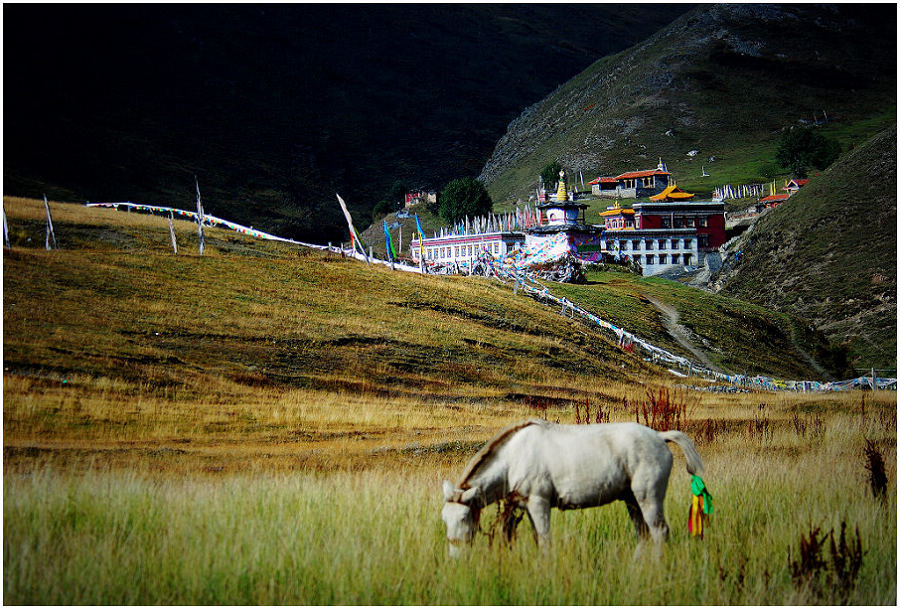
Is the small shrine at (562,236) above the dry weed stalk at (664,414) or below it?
above

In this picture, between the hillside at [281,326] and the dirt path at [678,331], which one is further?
the dirt path at [678,331]

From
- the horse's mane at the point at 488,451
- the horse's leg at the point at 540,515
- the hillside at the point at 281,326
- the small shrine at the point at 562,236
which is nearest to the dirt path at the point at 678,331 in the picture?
the hillside at the point at 281,326

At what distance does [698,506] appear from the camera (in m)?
10.3

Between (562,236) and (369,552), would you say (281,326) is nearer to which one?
(369,552)

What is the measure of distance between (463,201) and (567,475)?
145257 millimetres

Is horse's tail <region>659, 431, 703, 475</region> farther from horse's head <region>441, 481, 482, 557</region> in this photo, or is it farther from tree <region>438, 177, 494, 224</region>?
tree <region>438, 177, 494, 224</region>

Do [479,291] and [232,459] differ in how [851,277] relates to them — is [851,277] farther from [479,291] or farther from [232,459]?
[232,459]

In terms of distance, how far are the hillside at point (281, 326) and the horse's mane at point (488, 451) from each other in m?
20.3

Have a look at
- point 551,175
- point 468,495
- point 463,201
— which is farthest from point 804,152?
point 468,495

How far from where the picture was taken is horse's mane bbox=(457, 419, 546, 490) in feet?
33.6

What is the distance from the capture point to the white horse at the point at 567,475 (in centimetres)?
1009

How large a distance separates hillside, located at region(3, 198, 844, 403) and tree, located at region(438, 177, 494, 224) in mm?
87292

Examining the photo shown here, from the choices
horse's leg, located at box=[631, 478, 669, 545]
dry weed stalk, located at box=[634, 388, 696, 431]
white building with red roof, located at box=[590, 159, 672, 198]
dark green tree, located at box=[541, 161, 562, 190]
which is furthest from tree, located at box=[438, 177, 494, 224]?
horse's leg, located at box=[631, 478, 669, 545]

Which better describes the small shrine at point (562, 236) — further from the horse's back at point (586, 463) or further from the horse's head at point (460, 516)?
the horse's head at point (460, 516)
